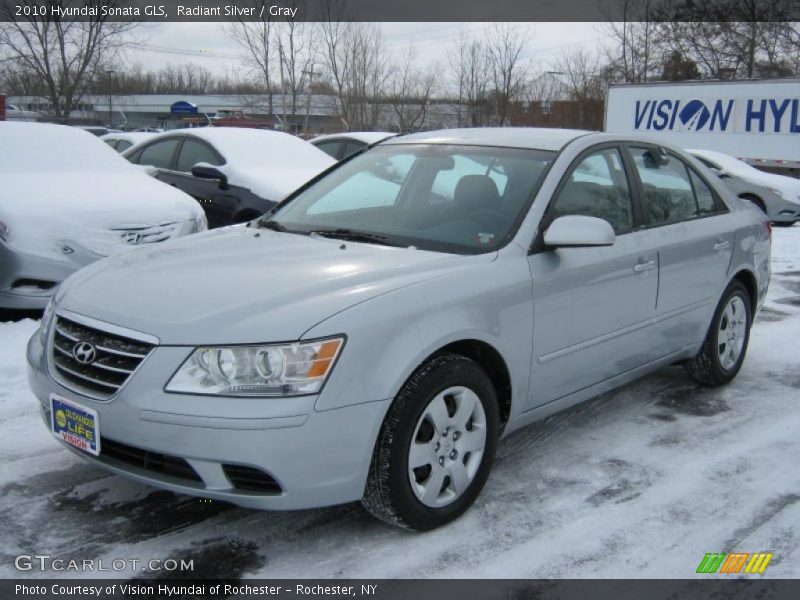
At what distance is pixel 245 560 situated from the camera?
297 centimetres

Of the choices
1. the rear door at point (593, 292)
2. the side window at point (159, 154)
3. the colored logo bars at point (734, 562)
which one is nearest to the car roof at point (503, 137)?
the rear door at point (593, 292)

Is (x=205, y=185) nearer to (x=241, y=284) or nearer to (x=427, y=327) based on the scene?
(x=241, y=284)

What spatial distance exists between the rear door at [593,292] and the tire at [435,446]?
17.1 inches

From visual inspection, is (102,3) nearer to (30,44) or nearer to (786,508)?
(30,44)

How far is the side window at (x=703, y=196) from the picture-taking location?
16.1 feet

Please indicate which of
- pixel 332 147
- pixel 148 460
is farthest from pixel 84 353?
pixel 332 147

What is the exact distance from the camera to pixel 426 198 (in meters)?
4.00

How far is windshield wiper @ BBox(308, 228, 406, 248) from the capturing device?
3635 mm

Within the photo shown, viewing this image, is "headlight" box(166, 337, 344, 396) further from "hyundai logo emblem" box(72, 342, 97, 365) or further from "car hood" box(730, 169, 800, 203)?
"car hood" box(730, 169, 800, 203)

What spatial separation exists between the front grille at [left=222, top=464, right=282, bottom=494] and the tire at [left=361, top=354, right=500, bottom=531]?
38cm

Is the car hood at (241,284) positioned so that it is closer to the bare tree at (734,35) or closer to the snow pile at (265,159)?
the snow pile at (265,159)

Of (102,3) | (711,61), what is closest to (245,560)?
(102,3)

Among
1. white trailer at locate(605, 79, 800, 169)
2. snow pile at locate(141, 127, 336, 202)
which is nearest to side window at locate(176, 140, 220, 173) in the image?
snow pile at locate(141, 127, 336, 202)

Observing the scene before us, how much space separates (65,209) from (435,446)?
438 cm
